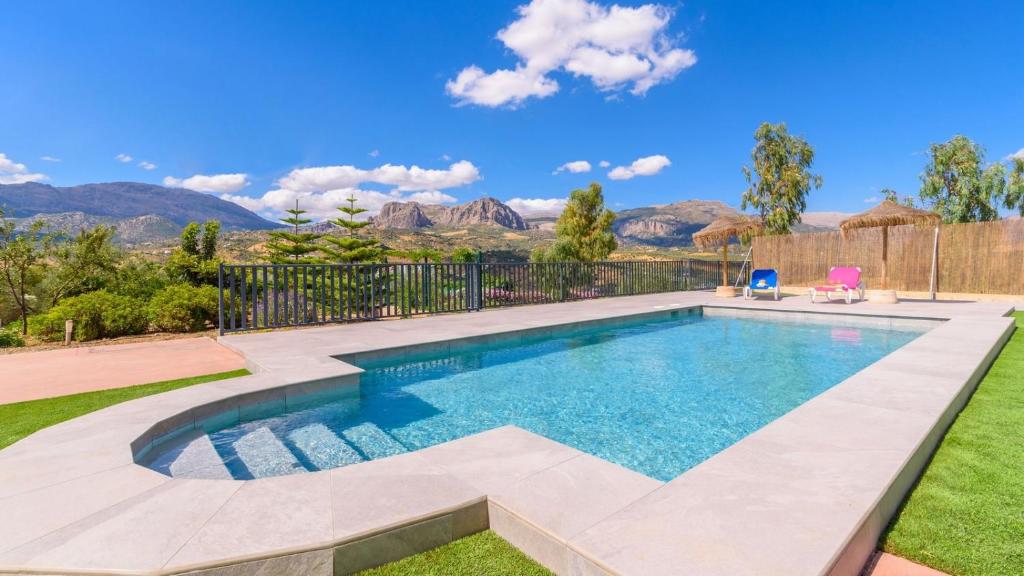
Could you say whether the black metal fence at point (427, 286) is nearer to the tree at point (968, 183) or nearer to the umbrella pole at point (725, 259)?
the umbrella pole at point (725, 259)

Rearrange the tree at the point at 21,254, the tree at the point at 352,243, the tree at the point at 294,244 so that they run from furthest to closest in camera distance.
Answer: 1. the tree at the point at 294,244
2. the tree at the point at 352,243
3. the tree at the point at 21,254

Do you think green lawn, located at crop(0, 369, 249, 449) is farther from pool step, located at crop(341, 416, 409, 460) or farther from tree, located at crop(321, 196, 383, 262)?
tree, located at crop(321, 196, 383, 262)

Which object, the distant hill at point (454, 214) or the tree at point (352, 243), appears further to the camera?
the distant hill at point (454, 214)

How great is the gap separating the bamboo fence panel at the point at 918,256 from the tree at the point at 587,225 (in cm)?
926

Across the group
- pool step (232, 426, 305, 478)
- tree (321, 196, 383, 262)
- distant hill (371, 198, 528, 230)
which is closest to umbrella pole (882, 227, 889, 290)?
pool step (232, 426, 305, 478)

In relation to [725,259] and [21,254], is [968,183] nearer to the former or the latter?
[725,259]

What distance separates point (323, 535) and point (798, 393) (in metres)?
4.22

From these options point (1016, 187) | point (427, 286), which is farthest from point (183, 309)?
point (1016, 187)

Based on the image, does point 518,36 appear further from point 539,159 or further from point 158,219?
→ point 158,219

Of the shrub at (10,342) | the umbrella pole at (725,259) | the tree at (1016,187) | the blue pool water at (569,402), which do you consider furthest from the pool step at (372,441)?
the tree at (1016,187)

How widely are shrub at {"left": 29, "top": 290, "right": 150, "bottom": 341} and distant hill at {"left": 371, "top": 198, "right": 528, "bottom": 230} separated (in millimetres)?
83819

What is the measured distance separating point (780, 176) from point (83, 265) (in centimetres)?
2670

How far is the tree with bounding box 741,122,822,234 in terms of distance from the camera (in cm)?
2250

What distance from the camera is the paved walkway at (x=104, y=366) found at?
379 centimetres
